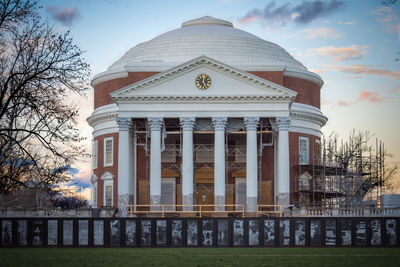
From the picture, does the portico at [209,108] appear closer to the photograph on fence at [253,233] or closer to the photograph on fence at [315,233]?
the photograph on fence at [253,233]

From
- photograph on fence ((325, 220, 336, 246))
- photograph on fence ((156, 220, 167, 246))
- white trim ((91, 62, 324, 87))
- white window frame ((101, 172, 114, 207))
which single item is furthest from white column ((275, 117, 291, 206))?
photograph on fence ((156, 220, 167, 246))

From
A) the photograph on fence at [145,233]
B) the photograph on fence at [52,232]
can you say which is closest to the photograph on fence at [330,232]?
the photograph on fence at [145,233]

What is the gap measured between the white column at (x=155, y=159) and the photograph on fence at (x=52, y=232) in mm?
18464

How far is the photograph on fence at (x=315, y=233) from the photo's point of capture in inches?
1766

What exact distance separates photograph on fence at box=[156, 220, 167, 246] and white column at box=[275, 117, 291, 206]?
803 inches

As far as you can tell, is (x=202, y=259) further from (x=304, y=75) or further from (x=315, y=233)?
(x=304, y=75)

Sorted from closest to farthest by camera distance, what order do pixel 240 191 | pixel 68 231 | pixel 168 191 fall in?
pixel 68 231 → pixel 168 191 → pixel 240 191

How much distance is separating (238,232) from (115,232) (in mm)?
7072

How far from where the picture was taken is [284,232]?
148 ft

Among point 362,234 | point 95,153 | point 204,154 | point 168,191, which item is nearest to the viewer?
point 362,234

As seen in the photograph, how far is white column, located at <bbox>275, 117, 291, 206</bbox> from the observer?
6462cm

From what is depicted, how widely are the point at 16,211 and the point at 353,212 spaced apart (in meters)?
21.4

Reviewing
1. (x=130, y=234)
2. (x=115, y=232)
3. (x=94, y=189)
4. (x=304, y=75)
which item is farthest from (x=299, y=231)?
(x=94, y=189)

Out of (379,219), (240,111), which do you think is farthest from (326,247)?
(240,111)
